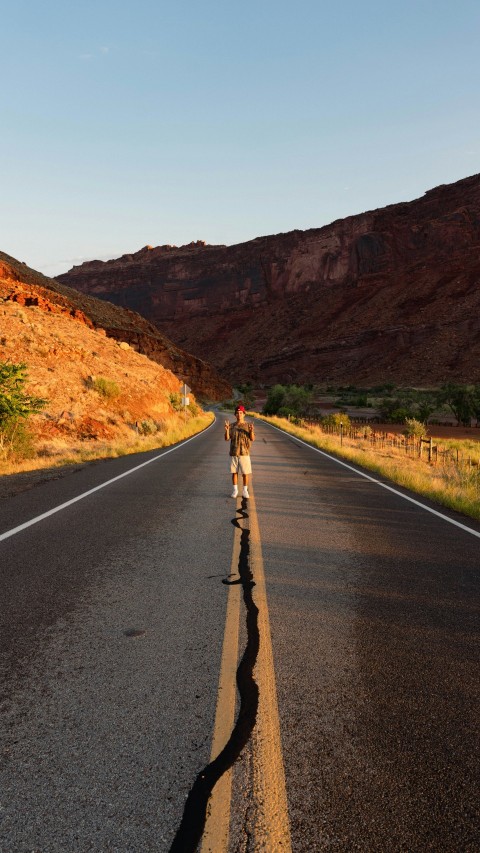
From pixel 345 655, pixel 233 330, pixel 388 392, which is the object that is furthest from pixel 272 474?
pixel 233 330

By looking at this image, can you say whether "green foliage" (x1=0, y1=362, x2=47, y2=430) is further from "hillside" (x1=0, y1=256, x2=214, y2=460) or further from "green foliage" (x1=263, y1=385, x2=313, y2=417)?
"green foliage" (x1=263, y1=385, x2=313, y2=417)

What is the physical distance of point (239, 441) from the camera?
1063 centimetres

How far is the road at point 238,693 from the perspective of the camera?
7.18 feet

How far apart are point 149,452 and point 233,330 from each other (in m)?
134

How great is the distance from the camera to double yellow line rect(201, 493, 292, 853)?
2.11 meters

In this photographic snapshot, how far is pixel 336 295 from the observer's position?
131125 millimetres

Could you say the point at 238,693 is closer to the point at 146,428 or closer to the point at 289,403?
the point at 146,428

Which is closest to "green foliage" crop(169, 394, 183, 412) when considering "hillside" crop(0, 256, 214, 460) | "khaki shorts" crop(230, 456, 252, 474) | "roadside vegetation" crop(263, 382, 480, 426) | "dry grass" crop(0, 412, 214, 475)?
"hillside" crop(0, 256, 214, 460)

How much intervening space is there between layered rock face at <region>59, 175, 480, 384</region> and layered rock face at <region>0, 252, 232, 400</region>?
73.7 ft

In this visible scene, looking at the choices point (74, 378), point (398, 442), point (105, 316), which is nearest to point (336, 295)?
point (105, 316)

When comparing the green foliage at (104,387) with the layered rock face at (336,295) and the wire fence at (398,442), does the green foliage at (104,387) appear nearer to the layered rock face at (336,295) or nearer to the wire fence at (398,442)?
the wire fence at (398,442)

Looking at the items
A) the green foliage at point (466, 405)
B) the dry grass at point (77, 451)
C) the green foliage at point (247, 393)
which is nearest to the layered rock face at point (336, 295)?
the green foliage at point (247, 393)

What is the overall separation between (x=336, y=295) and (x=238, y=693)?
441ft

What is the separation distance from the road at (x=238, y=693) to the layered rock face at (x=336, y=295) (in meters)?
83.7
